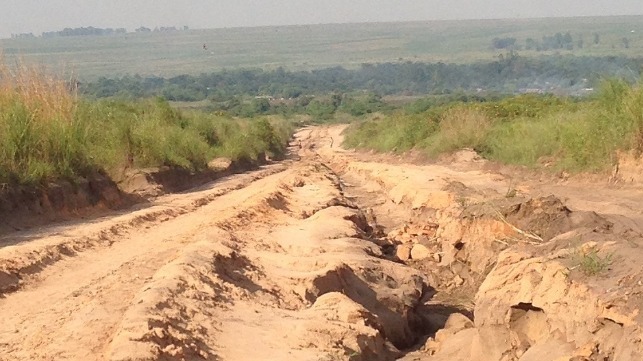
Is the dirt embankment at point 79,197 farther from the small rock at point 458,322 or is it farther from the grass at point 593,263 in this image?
the grass at point 593,263

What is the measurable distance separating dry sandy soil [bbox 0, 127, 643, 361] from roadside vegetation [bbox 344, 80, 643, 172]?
1.58 m

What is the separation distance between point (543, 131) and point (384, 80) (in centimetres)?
13123

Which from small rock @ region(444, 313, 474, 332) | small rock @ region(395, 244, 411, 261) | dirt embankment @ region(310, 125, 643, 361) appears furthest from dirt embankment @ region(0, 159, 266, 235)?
small rock @ region(444, 313, 474, 332)

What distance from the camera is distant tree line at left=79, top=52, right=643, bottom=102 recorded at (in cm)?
10444

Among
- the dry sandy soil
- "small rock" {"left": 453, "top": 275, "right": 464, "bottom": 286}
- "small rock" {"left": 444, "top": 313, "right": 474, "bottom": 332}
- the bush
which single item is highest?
the dry sandy soil

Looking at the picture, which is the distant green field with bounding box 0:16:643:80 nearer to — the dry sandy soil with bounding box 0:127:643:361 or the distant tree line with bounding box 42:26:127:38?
the distant tree line with bounding box 42:26:127:38

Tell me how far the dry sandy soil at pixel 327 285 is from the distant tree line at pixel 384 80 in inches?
2975

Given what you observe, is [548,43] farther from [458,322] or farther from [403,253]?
[458,322]

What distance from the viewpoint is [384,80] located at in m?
150

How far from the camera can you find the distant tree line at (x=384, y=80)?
343ft

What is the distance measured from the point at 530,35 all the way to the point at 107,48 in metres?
88.8

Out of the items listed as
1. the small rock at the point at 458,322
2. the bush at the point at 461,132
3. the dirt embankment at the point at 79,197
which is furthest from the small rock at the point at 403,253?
the bush at the point at 461,132

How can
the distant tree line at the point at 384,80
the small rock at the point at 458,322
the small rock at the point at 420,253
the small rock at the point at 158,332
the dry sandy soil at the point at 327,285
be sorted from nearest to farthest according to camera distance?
the small rock at the point at 158,332 → the dry sandy soil at the point at 327,285 → the small rock at the point at 458,322 → the small rock at the point at 420,253 → the distant tree line at the point at 384,80

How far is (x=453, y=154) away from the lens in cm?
2634
